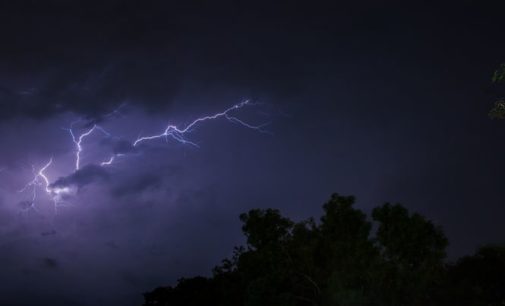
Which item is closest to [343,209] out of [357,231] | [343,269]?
[357,231]

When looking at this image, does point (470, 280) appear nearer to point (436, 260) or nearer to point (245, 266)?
point (436, 260)

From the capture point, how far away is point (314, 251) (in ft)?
99.3

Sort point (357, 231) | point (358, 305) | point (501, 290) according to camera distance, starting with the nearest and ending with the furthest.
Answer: point (358, 305) → point (357, 231) → point (501, 290)

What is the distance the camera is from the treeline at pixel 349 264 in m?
27.5

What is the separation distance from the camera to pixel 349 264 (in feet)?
93.4

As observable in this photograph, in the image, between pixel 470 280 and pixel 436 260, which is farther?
pixel 470 280

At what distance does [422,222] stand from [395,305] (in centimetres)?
441

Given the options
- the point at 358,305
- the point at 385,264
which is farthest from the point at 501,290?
the point at 358,305

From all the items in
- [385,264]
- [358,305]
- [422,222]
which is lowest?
[358,305]

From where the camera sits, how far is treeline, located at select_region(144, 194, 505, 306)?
27516mm

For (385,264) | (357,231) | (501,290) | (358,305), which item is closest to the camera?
(358,305)

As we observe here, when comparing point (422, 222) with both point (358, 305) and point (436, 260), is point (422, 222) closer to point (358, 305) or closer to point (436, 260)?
point (436, 260)

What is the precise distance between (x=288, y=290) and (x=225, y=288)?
20.2 feet

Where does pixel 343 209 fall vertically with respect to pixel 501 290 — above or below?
above
